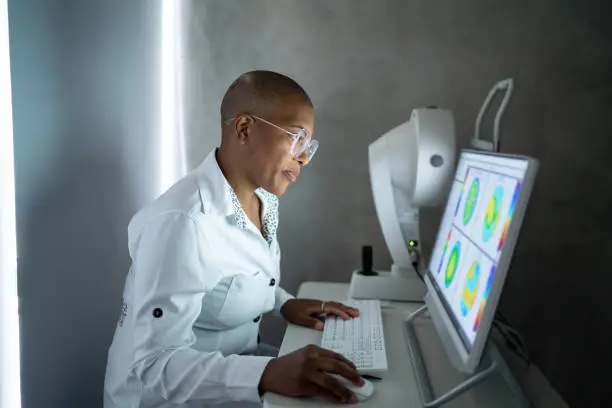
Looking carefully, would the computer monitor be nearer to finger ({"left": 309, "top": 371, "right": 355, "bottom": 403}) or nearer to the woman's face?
finger ({"left": 309, "top": 371, "right": 355, "bottom": 403})

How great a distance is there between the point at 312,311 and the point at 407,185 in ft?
1.45

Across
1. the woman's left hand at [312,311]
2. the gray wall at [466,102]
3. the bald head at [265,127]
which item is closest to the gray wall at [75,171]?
the gray wall at [466,102]

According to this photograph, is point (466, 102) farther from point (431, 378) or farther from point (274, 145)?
point (431, 378)

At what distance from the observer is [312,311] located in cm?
136

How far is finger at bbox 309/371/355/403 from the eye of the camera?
917mm

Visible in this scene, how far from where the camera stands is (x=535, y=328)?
6.16 ft

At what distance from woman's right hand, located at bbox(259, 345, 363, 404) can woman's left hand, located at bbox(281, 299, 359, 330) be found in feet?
1.16

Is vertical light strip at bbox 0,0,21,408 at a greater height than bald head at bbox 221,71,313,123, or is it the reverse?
bald head at bbox 221,71,313,123

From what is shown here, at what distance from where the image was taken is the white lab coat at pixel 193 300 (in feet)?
3.33

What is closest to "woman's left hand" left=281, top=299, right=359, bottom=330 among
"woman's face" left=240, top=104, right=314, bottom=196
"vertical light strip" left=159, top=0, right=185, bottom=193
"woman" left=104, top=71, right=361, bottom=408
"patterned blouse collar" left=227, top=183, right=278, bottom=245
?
"woman" left=104, top=71, right=361, bottom=408

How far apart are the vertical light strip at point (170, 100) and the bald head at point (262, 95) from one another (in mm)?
693

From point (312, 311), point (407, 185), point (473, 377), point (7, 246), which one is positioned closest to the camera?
point (473, 377)

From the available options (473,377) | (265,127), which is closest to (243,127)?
(265,127)

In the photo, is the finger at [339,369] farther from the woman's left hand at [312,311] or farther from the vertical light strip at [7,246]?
the vertical light strip at [7,246]
